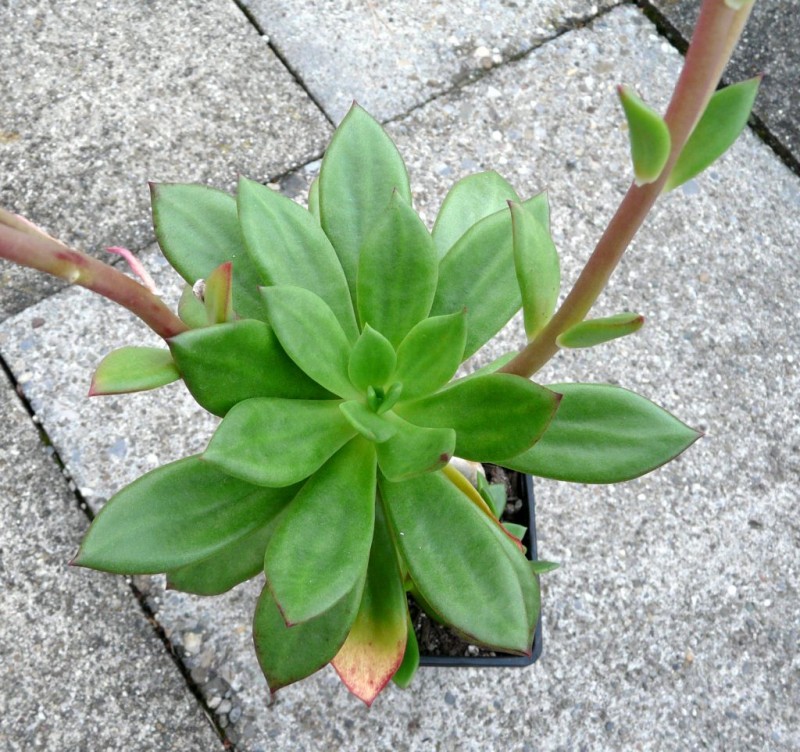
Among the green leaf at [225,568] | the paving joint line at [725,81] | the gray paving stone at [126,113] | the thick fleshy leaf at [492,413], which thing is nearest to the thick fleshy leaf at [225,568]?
the green leaf at [225,568]

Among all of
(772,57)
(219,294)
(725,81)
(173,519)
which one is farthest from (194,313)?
(772,57)

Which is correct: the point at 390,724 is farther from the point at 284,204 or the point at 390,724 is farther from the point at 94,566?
the point at 284,204

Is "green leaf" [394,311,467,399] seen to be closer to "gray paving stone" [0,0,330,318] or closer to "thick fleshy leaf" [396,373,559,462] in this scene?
"thick fleshy leaf" [396,373,559,462]

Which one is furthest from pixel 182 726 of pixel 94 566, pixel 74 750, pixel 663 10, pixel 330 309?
pixel 663 10

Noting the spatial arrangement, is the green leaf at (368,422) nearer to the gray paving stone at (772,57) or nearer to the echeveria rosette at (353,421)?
the echeveria rosette at (353,421)

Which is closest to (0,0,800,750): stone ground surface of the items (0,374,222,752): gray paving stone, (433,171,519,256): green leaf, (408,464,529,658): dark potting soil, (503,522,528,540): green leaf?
(0,374,222,752): gray paving stone
